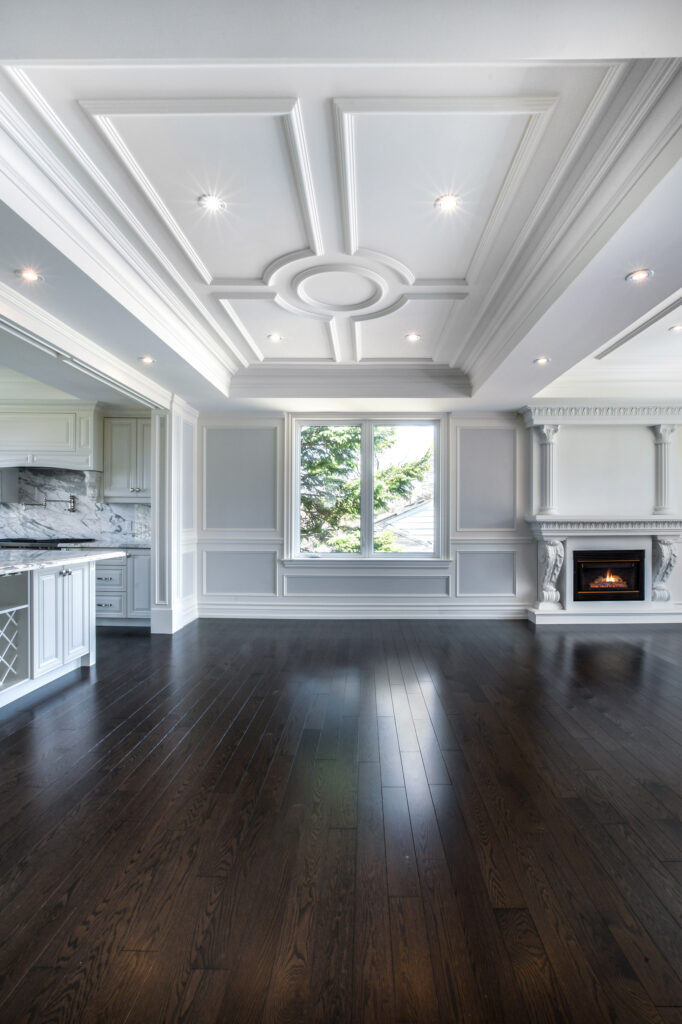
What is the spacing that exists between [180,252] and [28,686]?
3043mm

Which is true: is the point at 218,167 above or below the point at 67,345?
above

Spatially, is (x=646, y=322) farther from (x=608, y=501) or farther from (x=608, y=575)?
(x=608, y=575)

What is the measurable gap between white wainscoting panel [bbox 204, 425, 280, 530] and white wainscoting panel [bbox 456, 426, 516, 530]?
2.31 m

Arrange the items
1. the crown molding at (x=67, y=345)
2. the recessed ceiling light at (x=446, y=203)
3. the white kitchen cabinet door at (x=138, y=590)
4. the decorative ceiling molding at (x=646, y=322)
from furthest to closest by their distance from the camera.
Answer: the white kitchen cabinet door at (x=138, y=590)
the decorative ceiling molding at (x=646, y=322)
the crown molding at (x=67, y=345)
the recessed ceiling light at (x=446, y=203)

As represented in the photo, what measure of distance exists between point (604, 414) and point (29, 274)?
583cm

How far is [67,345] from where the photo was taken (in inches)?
144

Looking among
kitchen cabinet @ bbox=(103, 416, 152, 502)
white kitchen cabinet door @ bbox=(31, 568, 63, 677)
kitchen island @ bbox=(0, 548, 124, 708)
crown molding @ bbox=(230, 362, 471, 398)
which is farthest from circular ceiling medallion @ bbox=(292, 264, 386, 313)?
kitchen cabinet @ bbox=(103, 416, 152, 502)

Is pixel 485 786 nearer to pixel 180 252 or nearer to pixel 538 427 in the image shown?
pixel 180 252

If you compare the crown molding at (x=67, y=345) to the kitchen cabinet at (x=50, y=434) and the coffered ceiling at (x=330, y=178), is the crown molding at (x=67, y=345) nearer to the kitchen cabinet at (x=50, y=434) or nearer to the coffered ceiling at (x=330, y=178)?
the coffered ceiling at (x=330, y=178)

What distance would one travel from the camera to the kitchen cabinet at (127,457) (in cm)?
599

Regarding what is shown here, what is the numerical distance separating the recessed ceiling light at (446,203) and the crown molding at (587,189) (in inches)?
16.3

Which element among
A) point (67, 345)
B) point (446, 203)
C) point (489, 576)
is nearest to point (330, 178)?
point (446, 203)

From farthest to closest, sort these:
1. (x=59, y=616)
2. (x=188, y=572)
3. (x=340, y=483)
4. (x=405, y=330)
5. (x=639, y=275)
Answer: (x=340, y=483), (x=188, y=572), (x=405, y=330), (x=59, y=616), (x=639, y=275)

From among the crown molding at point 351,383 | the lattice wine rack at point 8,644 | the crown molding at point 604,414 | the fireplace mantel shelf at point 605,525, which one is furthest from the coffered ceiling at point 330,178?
the fireplace mantel shelf at point 605,525
